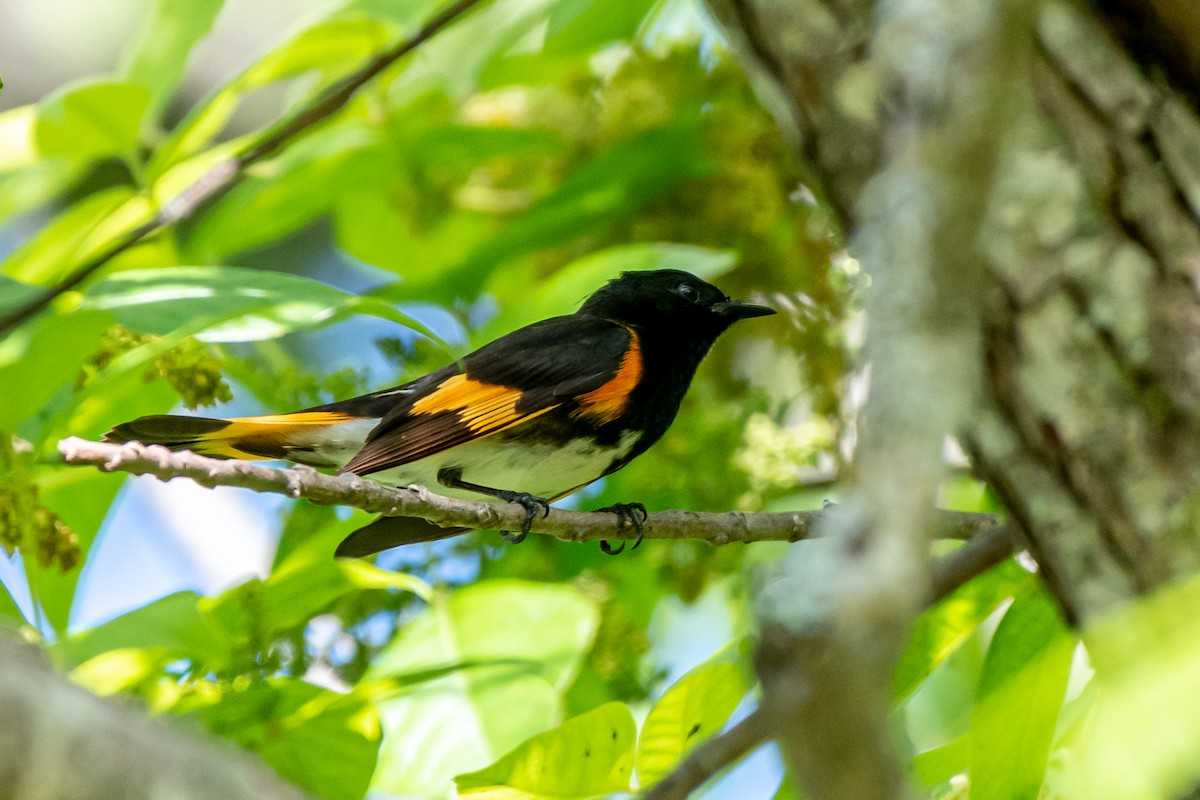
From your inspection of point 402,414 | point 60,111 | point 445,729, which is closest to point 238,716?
point 445,729

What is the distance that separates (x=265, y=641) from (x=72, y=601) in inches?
13.2

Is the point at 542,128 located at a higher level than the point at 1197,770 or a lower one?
lower

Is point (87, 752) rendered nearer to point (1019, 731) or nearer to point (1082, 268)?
point (1019, 731)

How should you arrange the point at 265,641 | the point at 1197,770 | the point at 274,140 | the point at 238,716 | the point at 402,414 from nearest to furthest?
the point at 1197,770, the point at 238,716, the point at 265,641, the point at 274,140, the point at 402,414

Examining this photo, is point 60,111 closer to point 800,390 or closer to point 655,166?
point 655,166

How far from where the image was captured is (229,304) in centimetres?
169

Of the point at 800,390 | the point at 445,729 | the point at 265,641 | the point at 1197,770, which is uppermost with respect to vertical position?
the point at 1197,770

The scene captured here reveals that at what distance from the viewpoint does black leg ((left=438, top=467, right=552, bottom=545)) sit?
219 cm

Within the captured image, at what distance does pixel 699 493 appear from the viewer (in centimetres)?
279

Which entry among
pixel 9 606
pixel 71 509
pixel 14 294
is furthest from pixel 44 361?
pixel 71 509

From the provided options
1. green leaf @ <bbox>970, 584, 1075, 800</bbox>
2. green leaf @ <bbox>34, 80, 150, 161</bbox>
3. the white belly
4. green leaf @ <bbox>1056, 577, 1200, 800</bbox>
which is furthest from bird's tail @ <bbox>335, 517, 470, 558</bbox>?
green leaf @ <bbox>1056, 577, 1200, 800</bbox>

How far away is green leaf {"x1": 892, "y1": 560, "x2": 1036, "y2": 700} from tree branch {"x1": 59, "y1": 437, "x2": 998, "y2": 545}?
134mm

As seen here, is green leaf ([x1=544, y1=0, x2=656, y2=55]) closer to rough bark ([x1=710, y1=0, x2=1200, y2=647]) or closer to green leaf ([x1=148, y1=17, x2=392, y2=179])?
green leaf ([x1=148, y1=17, x2=392, y2=179])

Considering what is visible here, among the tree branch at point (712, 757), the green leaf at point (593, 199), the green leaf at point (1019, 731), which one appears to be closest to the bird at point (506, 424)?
the green leaf at point (593, 199)
